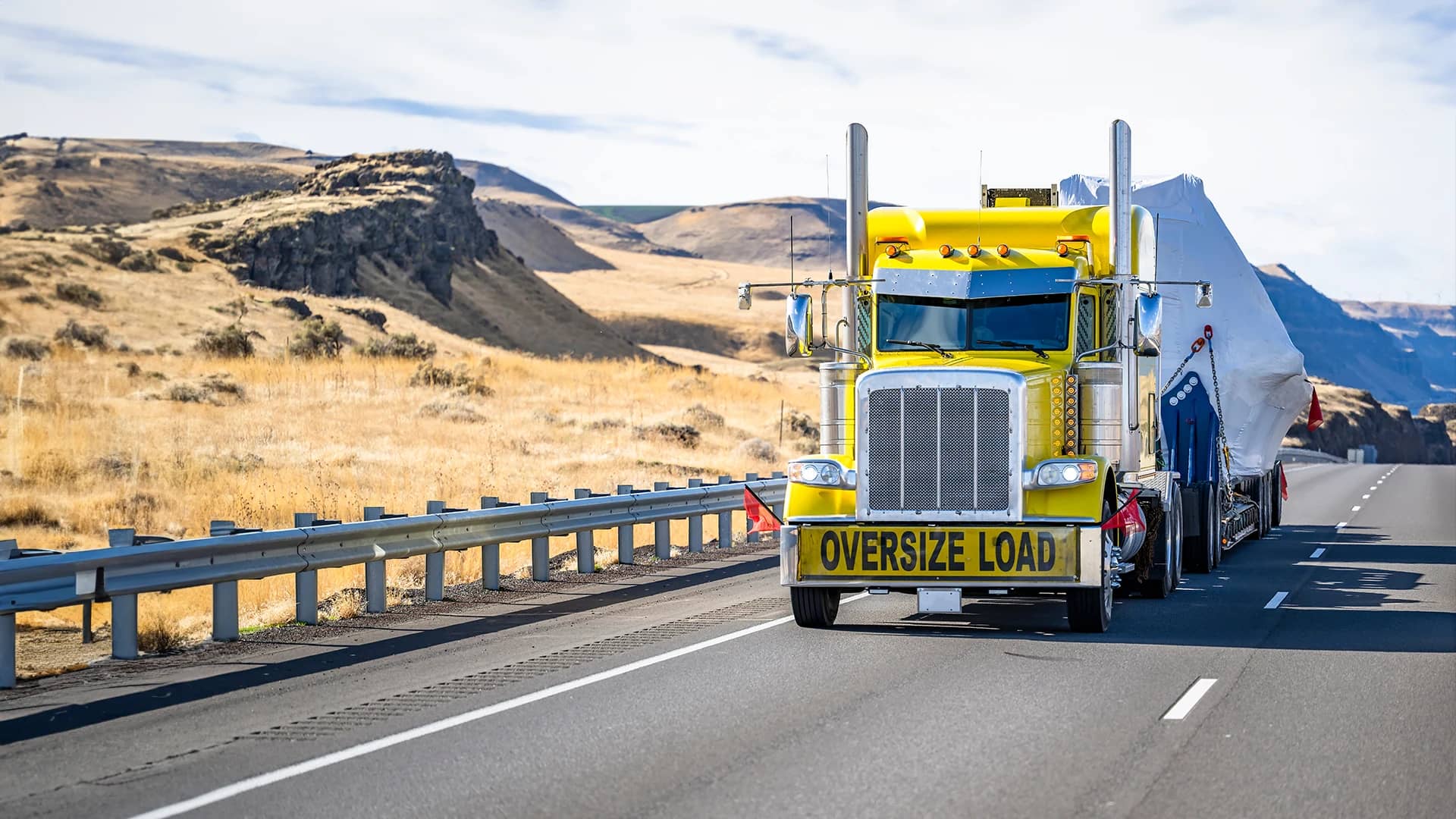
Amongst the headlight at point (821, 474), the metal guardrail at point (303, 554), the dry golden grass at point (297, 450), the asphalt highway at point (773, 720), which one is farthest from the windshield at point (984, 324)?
the dry golden grass at point (297, 450)

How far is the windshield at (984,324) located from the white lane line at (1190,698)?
12.7 feet

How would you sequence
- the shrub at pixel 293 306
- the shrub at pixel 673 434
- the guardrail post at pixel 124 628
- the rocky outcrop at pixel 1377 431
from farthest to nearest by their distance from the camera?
the rocky outcrop at pixel 1377 431 → the shrub at pixel 293 306 → the shrub at pixel 673 434 → the guardrail post at pixel 124 628

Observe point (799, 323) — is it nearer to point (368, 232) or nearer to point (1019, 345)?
point (1019, 345)

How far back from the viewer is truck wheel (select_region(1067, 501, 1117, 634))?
1311 centimetres

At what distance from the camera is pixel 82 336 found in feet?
166

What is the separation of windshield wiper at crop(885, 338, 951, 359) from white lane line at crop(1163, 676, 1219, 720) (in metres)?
3.89

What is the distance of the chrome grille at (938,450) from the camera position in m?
12.9

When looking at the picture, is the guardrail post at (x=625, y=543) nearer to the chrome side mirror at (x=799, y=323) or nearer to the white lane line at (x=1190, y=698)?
the chrome side mirror at (x=799, y=323)

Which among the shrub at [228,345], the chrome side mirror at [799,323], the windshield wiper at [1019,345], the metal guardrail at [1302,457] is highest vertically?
the shrub at [228,345]

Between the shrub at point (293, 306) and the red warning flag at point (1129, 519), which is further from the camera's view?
the shrub at point (293, 306)

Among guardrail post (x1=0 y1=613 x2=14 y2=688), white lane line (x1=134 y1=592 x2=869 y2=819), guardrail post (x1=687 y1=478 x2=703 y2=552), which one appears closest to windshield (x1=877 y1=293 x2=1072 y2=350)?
white lane line (x1=134 y1=592 x2=869 y2=819)

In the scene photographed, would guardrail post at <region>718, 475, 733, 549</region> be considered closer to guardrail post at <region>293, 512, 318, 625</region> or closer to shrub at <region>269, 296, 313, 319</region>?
guardrail post at <region>293, 512, 318, 625</region>

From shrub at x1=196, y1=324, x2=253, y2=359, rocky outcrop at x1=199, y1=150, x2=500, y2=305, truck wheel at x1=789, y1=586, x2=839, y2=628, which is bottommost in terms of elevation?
truck wheel at x1=789, y1=586, x2=839, y2=628

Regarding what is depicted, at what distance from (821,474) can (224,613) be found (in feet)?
15.5
